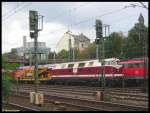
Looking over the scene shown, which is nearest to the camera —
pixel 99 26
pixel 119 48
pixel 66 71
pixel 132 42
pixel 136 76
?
pixel 99 26

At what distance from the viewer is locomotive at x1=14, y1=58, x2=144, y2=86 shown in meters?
48.8

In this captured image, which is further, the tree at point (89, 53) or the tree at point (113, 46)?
the tree at point (89, 53)

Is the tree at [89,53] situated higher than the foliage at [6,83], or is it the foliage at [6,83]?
the tree at [89,53]

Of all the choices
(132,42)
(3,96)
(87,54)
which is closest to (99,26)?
(3,96)

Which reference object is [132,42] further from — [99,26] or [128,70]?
[99,26]

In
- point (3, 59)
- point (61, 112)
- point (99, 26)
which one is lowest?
point (61, 112)

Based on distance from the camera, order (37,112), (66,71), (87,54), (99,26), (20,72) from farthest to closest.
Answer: (87,54) < (20,72) < (66,71) < (99,26) < (37,112)

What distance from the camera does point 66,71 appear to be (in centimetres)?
5875

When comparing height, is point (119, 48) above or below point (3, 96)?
above

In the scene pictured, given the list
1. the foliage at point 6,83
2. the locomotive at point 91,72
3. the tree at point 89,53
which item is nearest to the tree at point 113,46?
the tree at point 89,53

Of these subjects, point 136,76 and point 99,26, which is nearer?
point 99,26

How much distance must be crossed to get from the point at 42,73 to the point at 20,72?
6859 millimetres

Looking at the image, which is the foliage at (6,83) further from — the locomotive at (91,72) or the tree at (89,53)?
the tree at (89,53)

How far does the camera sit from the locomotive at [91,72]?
160 feet
